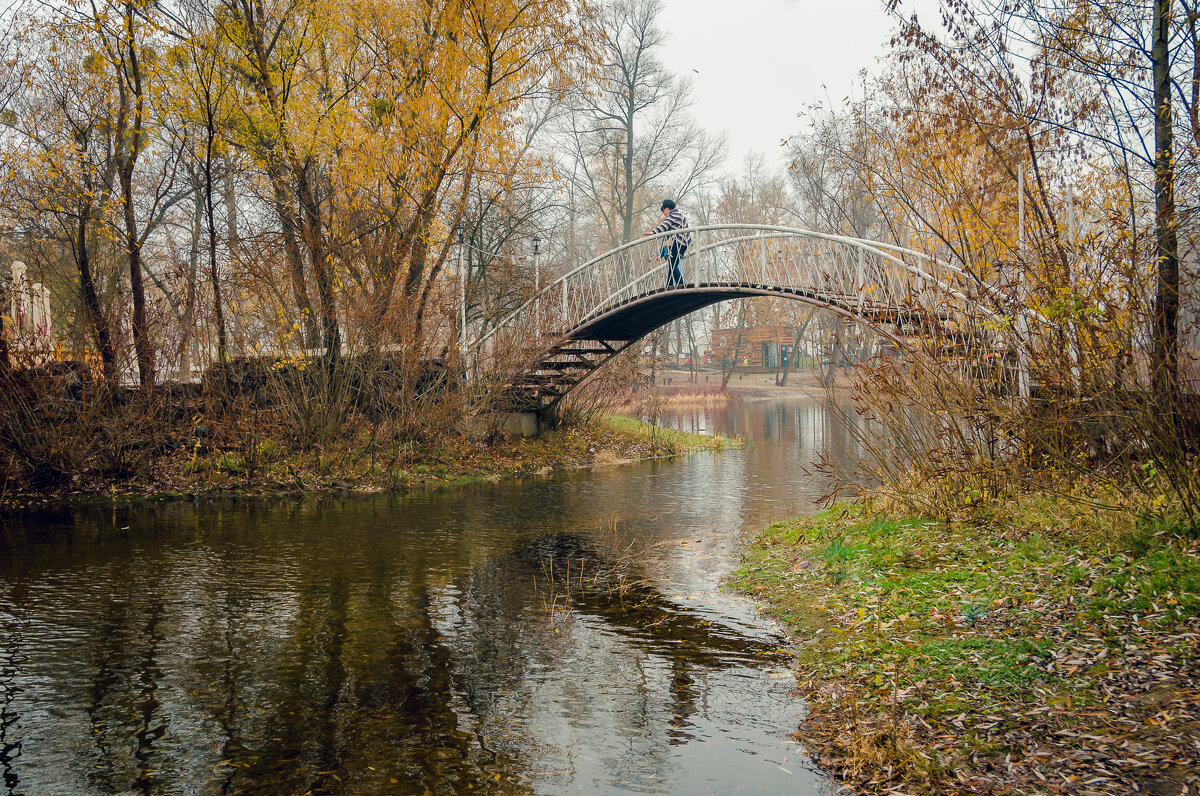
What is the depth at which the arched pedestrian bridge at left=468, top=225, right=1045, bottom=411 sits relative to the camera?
13.5 metres

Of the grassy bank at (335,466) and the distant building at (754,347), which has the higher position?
the distant building at (754,347)

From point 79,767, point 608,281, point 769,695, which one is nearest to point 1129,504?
point 769,695

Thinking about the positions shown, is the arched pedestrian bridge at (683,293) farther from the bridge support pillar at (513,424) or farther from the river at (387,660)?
the river at (387,660)

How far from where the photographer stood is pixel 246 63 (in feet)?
53.2

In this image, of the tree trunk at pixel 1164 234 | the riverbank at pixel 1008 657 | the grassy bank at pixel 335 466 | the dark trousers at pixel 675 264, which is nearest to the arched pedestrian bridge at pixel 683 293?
the dark trousers at pixel 675 264

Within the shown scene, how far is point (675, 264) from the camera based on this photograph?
17.8m

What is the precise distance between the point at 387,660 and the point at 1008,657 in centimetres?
424

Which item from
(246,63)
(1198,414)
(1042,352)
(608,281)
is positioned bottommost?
(1198,414)

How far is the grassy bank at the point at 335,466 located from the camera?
14.3 metres

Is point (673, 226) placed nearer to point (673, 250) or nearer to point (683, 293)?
point (673, 250)

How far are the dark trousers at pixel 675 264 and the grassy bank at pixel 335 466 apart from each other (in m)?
4.45

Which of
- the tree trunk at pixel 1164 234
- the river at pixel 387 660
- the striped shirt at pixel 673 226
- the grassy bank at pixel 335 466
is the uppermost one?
the striped shirt at pixel 673 226

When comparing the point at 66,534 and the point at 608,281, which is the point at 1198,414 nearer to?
the point at 66,534

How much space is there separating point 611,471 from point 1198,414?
12.7 metres
